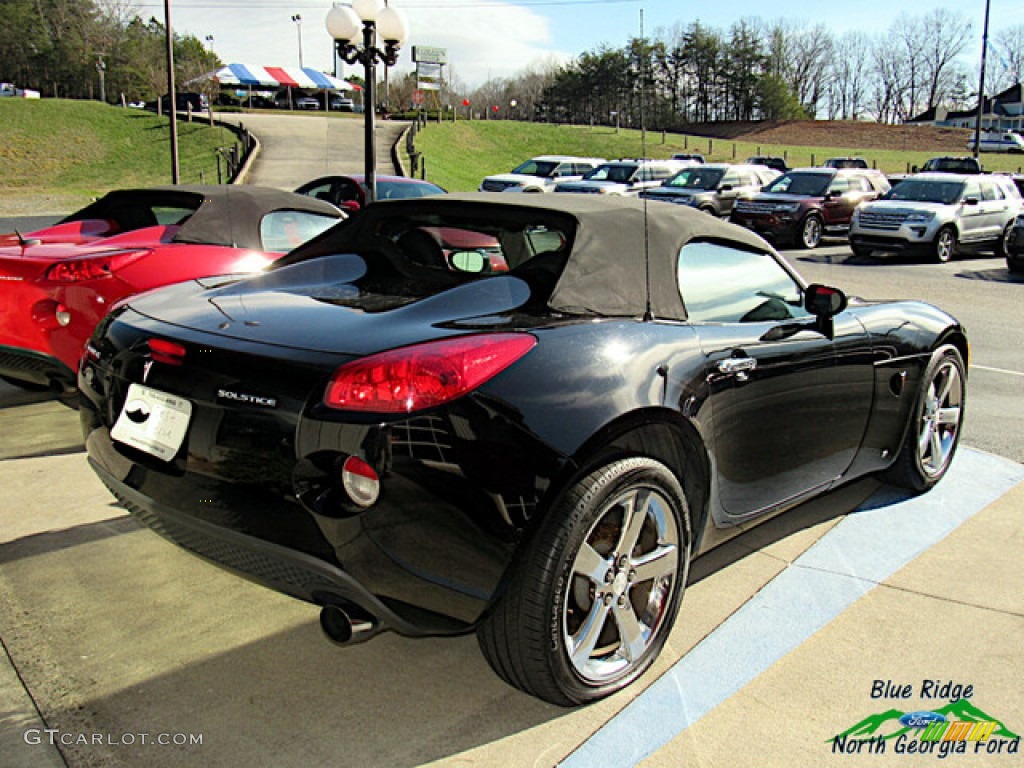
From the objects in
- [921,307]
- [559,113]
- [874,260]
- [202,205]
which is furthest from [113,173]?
[559,113]

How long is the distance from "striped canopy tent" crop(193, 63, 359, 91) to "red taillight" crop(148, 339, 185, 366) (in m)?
74.1

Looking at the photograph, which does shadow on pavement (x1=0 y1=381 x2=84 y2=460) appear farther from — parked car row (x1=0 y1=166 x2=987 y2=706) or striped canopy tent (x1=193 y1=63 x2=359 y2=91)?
striped canopy tent (x1=193 y1=63 x2=359 y2=91)

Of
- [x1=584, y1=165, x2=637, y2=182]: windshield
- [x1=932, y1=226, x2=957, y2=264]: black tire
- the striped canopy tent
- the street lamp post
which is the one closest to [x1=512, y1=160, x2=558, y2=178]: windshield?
[x1=584, y1=165, x2=637, y2=182]: windshield

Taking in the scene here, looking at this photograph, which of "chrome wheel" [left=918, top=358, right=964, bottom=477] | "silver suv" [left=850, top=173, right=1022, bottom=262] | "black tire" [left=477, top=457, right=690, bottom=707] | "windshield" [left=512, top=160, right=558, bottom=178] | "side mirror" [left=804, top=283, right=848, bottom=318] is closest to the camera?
"black tire" [left=477, top=457, right=690, bottom=707]

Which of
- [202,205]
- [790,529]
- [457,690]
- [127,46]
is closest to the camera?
[457,690]

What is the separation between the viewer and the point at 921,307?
468cm

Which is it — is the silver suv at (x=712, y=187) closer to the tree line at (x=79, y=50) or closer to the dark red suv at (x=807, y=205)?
the dark red suv at (x=807, y=205)

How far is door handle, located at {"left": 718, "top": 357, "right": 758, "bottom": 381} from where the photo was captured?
10.5ft

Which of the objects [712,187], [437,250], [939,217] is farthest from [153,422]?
[712,187]

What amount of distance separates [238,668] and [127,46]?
3506 inches

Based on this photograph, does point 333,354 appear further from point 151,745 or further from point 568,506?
point 151,745

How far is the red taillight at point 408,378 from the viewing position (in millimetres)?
2438

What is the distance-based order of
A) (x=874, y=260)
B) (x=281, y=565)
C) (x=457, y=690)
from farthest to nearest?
(x=874, y=260), (x=457, y=690), (x=281, y=565)

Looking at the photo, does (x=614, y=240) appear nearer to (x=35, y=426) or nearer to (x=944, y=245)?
(x=35, y=426)
